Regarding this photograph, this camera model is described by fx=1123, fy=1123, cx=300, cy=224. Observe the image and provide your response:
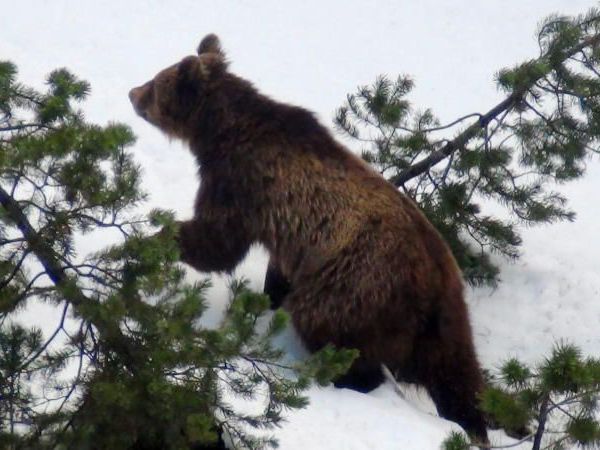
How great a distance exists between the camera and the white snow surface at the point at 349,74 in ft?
23.6

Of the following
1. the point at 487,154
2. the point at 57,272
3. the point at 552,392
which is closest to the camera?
the point at 552,392

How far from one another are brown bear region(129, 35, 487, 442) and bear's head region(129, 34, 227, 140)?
0.01m

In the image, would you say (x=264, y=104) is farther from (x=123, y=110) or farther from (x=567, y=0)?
(x=567, y=0)

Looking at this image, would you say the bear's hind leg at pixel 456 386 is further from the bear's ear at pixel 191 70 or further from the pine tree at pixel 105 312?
the bear's ear at pixel 191 70

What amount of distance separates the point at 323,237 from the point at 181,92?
1.72 metres

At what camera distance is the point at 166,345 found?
5031 mm

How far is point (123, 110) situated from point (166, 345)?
6.48 meters

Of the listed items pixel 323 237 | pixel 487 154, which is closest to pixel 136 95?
pixel 323 237

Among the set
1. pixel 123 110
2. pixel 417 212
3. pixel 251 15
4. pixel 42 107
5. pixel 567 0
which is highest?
pixel 567 0

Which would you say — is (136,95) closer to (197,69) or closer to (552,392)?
(197,69)

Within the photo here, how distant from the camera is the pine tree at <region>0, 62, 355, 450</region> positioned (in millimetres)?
4840

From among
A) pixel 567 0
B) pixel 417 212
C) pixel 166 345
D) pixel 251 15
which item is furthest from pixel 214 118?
pixel 567 0

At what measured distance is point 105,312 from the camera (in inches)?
187

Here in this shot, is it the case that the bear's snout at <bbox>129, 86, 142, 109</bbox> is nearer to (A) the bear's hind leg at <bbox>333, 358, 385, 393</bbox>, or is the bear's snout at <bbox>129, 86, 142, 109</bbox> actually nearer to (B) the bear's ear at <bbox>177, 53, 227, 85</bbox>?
(B) the bear's ear at <bbox>177, 53, 227, 85</bbox>
